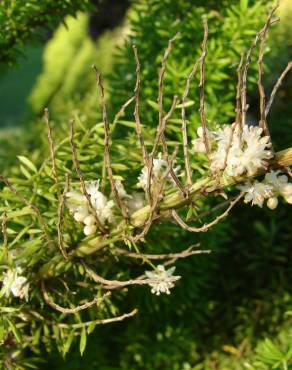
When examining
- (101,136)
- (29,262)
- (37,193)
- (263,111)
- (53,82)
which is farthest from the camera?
(53,82)

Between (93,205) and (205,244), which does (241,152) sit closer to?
(93,205)

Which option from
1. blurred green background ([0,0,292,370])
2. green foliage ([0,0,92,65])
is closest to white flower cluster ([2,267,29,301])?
blurred green background ([0,0,292,370])

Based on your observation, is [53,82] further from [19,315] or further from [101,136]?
[19,315]

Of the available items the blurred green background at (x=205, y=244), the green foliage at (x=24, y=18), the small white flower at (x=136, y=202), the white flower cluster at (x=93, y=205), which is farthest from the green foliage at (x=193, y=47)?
the white flower cluster at (x=93, y=205)

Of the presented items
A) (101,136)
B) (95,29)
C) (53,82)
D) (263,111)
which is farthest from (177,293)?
(95,29)

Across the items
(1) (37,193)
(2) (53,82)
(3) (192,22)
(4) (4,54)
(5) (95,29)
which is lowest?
(5) (95,29)

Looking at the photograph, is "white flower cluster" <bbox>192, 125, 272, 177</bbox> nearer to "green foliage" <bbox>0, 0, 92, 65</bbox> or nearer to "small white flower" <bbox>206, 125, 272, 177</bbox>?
"small white flower" <bbox>206, 125, 272, 177</bbox>
